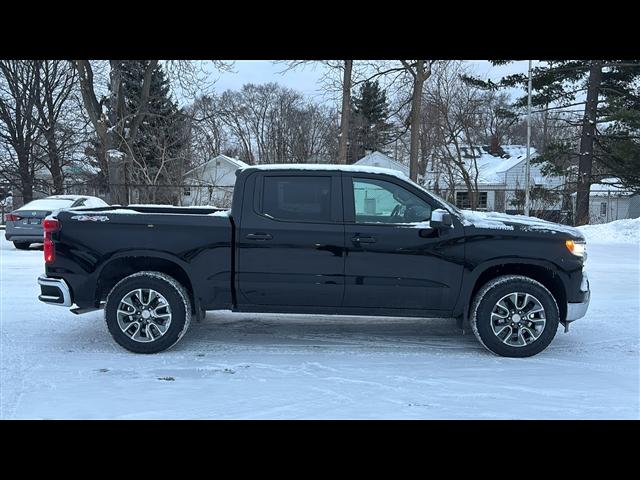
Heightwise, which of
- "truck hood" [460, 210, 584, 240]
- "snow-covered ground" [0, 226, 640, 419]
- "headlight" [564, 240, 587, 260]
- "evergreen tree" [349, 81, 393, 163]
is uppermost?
"evergreen tree" [349, 81, 393, 163]

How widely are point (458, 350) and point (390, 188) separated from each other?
1869mm

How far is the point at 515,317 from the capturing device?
5371 mm

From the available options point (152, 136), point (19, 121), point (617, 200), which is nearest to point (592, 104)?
point (617, 200)

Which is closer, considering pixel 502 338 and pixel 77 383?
pixel 77 383

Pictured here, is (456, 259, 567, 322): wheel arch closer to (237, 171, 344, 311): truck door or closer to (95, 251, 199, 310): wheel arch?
(237, 171, 344, 311): truck door

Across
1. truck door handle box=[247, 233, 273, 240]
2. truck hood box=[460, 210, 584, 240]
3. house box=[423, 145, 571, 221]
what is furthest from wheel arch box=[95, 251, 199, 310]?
house box=[423, 145, 571, 221]

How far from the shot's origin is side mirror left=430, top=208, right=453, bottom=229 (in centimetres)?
523

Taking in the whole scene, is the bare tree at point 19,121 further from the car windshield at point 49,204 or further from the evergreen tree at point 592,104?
the evergreen tree at point 592,104

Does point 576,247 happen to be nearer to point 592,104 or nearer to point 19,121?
point 592,104

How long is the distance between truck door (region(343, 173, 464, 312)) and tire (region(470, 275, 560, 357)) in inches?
13.2

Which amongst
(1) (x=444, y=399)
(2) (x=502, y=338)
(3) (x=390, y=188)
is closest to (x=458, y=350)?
(2) (x=502, y=338)

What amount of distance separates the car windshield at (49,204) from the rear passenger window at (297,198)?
10773 millimetres
